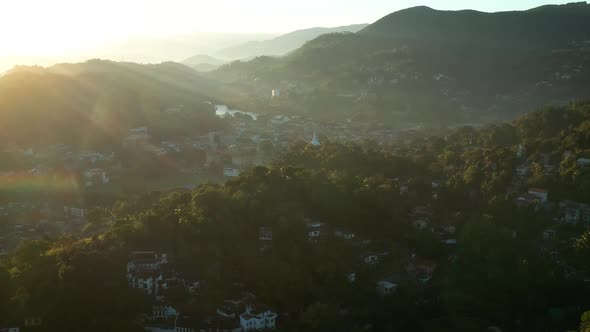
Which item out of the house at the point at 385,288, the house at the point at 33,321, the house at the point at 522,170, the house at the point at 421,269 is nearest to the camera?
the house at the point at 33,321

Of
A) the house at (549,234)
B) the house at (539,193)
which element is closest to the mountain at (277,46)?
the house at (539,193)

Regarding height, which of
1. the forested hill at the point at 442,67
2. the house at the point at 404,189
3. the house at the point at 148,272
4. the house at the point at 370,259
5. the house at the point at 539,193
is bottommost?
the house at the point at 370,259

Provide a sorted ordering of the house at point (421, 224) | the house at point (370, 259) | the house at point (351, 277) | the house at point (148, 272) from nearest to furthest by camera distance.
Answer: the house at point (148, 272), the house at point (351, 277), the house at point (370, 259), the house at point (421, 224)

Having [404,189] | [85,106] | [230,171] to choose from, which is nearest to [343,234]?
[404,189]

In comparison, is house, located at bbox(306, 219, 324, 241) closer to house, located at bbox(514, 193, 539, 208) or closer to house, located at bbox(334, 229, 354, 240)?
house, located at bbox(334, 229, 354, 240)

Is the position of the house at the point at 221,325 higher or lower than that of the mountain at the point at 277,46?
lower

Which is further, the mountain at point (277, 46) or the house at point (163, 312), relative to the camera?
the mountain at point (277, 46)

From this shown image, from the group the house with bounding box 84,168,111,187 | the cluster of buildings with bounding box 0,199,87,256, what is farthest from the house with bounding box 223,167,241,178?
the cluster of buildings with bounding box 0,199,87,256

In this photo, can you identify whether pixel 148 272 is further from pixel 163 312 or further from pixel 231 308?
pixel 231 308

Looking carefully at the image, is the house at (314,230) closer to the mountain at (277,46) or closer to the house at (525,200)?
the house at (525,200)
